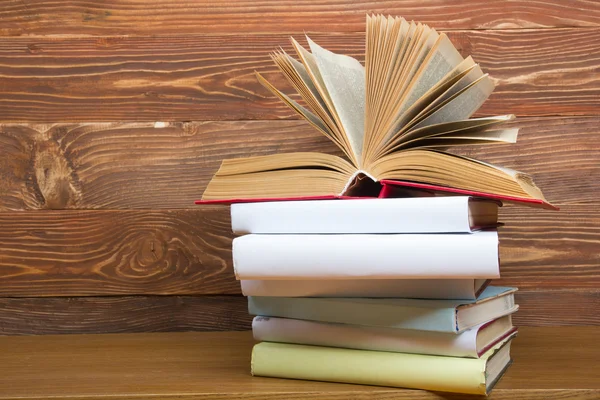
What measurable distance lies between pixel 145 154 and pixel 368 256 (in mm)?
588

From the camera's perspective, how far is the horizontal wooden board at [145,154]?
3.84ft

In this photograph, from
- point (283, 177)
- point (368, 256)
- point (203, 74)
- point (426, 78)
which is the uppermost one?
point (203, 74)

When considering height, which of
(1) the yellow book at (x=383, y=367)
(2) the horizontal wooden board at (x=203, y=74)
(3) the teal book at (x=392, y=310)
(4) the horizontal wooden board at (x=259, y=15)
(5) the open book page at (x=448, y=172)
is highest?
(4) the horizontal wooden board at (x=259, y=15)

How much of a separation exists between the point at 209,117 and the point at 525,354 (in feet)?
2.06

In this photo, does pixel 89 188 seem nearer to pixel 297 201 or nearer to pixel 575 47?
pixel 297 201

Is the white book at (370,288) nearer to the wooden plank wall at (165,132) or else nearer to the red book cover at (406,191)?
the red book cover at (406,191)

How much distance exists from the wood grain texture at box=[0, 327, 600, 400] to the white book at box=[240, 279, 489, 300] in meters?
0.10

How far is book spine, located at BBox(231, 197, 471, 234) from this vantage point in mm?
725

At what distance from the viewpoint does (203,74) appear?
3.92 ft

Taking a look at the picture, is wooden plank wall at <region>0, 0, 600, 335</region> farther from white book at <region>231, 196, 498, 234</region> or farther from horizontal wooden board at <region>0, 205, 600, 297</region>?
white book at <region>231, 196, 498, 234</region>

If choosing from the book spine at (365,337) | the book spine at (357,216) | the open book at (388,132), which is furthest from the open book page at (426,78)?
the book spine at (365,337)

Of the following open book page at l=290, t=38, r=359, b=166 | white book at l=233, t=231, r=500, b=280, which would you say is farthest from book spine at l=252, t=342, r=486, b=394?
open book page at l=290, t=38, r=359, b=166

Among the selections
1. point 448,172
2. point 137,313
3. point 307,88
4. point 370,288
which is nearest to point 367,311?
point 370,288

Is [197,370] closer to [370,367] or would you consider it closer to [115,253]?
[370,367]
